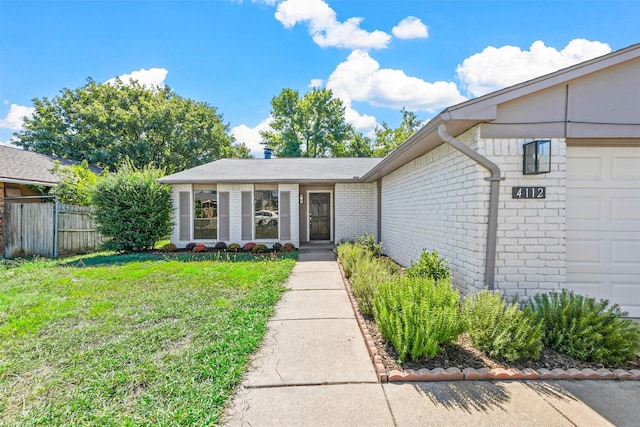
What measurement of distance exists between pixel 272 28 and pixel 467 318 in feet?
37.1

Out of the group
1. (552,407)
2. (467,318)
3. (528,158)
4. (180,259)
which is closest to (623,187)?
(528,158)

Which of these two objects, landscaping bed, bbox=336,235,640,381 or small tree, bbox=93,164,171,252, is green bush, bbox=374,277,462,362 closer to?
landscaping bed, bbox=336,235,640,381

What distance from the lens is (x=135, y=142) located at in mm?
21297

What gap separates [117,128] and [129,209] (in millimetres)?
15119

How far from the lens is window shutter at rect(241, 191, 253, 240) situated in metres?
11.2

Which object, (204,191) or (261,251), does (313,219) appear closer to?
(261,251)

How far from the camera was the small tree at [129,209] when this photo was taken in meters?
10.1

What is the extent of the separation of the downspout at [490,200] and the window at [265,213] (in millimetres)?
8171

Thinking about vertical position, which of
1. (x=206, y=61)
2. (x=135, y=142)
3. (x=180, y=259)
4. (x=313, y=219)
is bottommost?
(x=180, y=259)

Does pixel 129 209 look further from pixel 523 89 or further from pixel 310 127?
pixel 310 127

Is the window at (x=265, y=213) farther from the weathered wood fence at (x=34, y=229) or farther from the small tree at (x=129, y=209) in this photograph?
the weathered wood fence at (x=34, y=229)

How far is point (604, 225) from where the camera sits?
4.02 m

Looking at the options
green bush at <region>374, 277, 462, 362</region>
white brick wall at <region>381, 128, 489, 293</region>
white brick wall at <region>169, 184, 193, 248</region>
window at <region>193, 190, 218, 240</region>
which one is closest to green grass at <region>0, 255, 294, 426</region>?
green bush at <region>374, 277, 462, 362</region>

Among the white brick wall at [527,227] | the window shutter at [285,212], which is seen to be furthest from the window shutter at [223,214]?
the white brick wall at [527,227]
